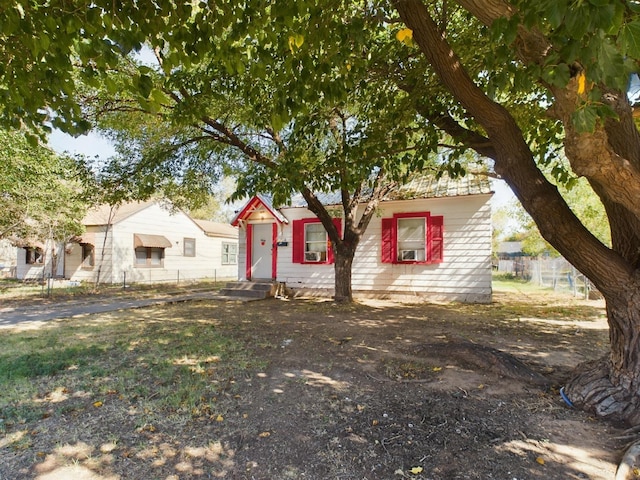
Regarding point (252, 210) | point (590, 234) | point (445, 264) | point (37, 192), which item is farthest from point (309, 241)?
point (590, 234)

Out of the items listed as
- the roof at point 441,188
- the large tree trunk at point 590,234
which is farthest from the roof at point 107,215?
the large tree trunk at point 590,234

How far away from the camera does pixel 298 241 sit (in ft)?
43.0

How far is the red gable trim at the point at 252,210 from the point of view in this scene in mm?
13133

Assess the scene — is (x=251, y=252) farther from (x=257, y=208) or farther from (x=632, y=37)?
(x=632, y=37)

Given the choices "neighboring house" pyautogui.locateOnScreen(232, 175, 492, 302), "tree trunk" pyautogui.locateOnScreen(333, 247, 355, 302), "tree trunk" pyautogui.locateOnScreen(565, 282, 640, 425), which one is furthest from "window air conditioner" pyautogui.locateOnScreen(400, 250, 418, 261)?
"tree trunk" pyautogui.locateOnScreen(565, 282, 640, 425)

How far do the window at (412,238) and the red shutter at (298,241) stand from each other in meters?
2.91

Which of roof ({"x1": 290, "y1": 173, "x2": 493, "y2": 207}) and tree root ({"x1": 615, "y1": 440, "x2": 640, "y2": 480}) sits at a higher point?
roof ({"x1": 290, "y1": 173, "x2": 493, "y2": 207})

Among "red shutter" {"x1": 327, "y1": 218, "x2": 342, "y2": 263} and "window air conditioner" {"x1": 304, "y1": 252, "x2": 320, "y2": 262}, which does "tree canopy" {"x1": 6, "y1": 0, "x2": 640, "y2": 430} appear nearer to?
"red shutter" {"x1": 327, "y1": 218, "x2": 342, "y2": 263}

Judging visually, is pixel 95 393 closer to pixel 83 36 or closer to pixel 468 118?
pixel 83 36

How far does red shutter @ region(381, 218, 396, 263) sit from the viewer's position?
1183 cm

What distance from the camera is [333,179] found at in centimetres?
643

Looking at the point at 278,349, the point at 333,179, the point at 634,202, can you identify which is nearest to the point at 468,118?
the point at 333,179

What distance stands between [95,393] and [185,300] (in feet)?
26.8

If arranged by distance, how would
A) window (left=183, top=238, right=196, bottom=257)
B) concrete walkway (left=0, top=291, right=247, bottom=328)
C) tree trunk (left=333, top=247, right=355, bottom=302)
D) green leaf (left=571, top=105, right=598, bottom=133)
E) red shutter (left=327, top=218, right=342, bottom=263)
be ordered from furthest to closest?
window (left=183, top=238, right=196, bottom=257) → red shutter (left=327, top=218, right=342, bottom=263) → tree trunk (left=333, top=247, right=355, bottom=302) → concrete walkway (left=0, top=291, right=247, bottom=328) → green leaf (left=571, top=105, right=598, bottom=133)
